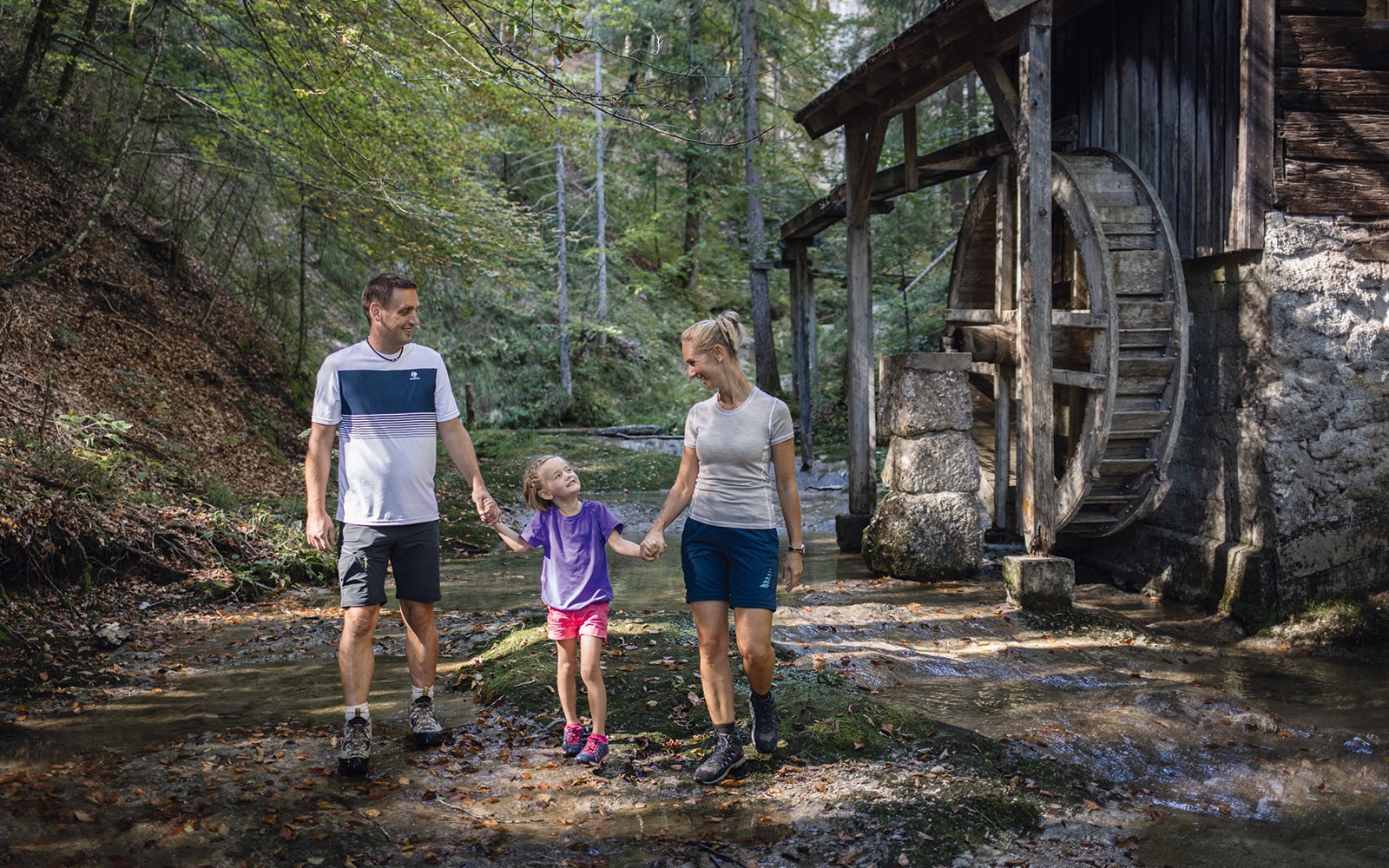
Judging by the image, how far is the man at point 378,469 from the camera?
13.8 feet

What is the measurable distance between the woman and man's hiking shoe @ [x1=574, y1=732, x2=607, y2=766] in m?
0.47

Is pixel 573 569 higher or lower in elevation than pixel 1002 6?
lower

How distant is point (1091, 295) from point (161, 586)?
7.36 metres

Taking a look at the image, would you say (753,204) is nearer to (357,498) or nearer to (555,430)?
(555,430)

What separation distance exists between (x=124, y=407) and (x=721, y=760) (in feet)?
27.3

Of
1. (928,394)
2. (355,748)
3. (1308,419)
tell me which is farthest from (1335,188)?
(355,748)

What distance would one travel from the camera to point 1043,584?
7.17 metres

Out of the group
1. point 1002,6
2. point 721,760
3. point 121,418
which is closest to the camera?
point 721,760

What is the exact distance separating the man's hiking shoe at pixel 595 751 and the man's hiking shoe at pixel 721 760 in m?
0.41

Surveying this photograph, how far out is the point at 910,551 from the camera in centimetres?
853

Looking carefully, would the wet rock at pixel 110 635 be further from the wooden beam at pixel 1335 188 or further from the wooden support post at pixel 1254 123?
the wooden beam at pixel 1335 188

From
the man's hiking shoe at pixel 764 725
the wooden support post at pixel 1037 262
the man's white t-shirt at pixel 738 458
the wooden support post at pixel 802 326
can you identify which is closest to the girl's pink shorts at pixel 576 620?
the man's white t-shirt at pixel 738 458

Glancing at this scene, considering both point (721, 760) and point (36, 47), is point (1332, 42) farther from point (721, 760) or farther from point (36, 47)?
point (36, 47)

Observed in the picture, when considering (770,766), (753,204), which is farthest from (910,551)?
(753,204)
